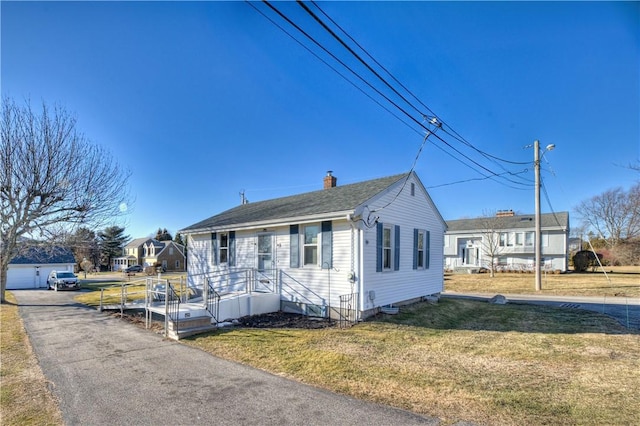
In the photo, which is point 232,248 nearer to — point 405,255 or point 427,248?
point 405,255

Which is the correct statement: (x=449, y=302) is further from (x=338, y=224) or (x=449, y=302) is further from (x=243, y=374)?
(x=243, y=374)

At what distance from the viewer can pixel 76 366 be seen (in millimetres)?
6430

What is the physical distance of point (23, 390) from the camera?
5.22 m

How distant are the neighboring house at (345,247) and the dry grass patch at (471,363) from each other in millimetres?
1475

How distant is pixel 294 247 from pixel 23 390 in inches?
295

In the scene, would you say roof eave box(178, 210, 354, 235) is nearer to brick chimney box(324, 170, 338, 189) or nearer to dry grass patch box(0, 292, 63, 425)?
brick chimney box(324, 170, 338, 189)

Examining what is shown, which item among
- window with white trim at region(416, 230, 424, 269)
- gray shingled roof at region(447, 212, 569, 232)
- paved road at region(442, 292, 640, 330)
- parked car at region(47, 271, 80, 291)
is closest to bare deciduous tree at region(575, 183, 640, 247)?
gray shingled roof at region(447, 212, 569, 232)

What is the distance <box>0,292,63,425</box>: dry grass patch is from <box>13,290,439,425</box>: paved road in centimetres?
15

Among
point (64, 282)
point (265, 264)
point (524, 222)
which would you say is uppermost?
point (524, 222)

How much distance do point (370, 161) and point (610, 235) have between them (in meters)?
39.1

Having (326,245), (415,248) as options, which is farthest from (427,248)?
(326,245)

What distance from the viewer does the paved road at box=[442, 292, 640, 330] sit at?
36.3 feet

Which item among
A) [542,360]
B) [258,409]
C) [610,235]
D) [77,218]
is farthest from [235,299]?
[610,235]

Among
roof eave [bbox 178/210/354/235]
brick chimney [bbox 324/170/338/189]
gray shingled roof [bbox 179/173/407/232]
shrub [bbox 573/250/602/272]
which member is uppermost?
brick chimney [bbox 324/170/338/189]
